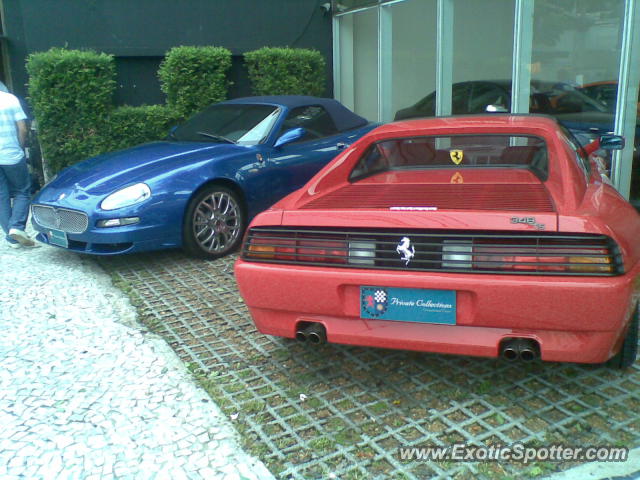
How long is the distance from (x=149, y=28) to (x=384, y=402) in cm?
913

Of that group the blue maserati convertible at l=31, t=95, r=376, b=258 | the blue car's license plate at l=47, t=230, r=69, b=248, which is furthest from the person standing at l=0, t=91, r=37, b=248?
the blue car's license plate at l=47, t=230, r=69, b=248

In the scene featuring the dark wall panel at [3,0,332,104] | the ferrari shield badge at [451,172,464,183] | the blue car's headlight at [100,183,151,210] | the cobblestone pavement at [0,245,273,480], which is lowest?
the cobblestone pavement at [0,245,273,480]

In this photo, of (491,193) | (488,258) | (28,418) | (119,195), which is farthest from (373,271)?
(119,195)

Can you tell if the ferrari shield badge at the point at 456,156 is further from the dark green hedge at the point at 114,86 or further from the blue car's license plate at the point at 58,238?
the dark green hedge at the point at 114,86

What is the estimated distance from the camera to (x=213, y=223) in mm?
5855

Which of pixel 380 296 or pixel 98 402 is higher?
pixel 380 296

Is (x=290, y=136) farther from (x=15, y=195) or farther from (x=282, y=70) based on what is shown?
(x=282, y=70)

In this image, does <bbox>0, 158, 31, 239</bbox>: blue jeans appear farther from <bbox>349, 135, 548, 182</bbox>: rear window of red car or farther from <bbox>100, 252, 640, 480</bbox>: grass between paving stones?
<bbox>349, 135, 548, 182</bbox>: rear window of red car

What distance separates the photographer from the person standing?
640 cm

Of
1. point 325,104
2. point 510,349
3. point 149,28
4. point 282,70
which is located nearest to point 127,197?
point 325,104

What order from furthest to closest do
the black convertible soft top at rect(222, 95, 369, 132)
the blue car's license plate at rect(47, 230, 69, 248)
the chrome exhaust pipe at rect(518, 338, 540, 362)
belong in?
the black convertible soft top at rect(222, 95, 369, 132) → the blue car's license plate at rect(47, 230, 69, 248) → the chrome exhaust pipe at rect(518, 338, 540, 362)

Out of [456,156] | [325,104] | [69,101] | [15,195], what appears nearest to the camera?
[456,156]

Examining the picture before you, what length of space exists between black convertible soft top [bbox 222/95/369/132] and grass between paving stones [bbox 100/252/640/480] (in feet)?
10.1

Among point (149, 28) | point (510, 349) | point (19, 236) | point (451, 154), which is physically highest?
point (149, 28)
